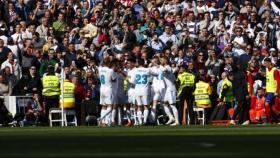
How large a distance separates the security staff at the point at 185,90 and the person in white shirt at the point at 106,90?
2.16 m

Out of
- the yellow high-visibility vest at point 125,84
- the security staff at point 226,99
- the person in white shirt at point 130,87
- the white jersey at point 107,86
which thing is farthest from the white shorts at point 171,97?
the white jersey at point 107,86

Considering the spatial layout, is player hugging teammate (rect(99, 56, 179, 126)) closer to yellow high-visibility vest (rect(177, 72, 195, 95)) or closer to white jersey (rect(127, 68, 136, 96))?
white jersey (rect(127, 68, 136, 96))

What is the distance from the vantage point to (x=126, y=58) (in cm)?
3347

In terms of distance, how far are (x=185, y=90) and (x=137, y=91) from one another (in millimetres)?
1567

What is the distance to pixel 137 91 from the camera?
1241 inches

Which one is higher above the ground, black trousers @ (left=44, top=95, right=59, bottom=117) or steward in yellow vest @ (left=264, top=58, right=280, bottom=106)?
steward in yellow vest @ (left=264, top=58, right=280, bottom=106)

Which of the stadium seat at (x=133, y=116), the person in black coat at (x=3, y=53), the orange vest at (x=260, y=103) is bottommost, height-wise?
the stadium seat at (x=133, y=116)

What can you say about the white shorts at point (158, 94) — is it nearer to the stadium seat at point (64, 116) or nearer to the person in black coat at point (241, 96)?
the person in black coat at point (241, 96)

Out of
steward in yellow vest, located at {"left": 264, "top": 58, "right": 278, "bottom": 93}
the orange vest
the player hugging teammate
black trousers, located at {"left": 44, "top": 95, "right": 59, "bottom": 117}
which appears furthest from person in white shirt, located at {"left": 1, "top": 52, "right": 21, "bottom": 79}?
steward in yellow vest, located at {"left": 264, "top": 58, "right": 278, "bottom": 93}

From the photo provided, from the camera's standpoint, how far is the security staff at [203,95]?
32388 millimetres

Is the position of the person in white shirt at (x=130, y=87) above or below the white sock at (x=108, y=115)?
above

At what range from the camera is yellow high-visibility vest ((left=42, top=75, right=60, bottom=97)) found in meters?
32.1

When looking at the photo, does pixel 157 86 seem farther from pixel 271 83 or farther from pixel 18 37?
pixel 18 37
